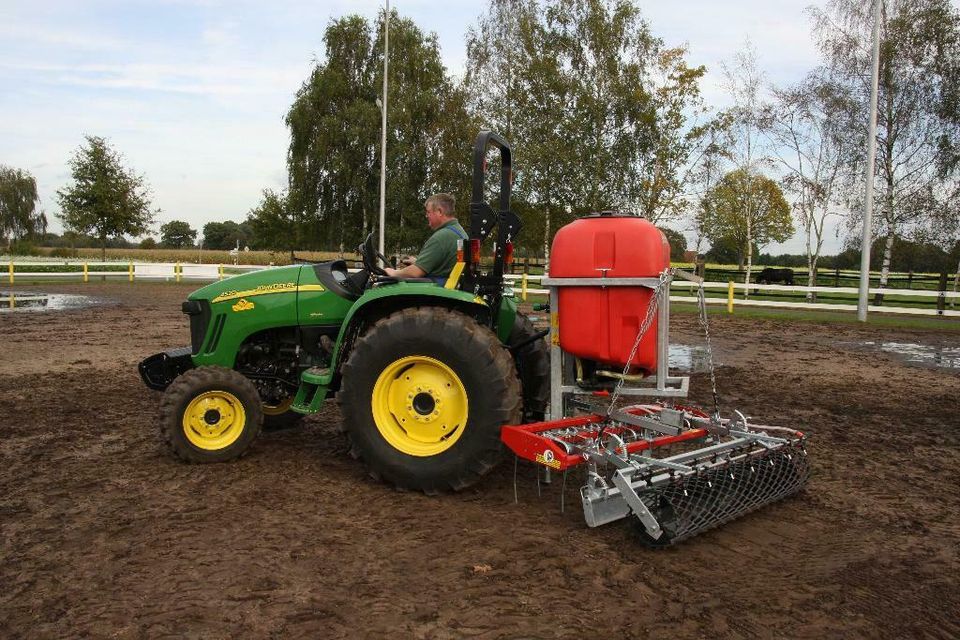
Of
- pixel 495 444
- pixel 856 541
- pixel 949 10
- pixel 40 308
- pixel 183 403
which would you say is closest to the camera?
pixel 856 541

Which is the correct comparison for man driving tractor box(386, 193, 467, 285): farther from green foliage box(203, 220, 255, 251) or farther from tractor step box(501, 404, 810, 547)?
green foliage box(203, 220, 255, 251)

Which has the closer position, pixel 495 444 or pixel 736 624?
pixel 736 624

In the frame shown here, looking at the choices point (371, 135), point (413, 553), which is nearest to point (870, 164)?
point (413, 553)

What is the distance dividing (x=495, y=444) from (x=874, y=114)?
16380mm

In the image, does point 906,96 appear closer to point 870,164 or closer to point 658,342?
point 870,164

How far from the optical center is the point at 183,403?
4.55 m

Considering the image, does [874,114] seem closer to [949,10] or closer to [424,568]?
[949,10]

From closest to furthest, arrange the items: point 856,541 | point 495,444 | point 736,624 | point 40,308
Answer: point 736,624 → point 856,541 → point 495,444 → point 40,308

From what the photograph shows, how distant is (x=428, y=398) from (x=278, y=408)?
179 cm

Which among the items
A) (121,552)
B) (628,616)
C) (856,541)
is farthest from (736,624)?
(121,552)

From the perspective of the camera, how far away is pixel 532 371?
499 cm

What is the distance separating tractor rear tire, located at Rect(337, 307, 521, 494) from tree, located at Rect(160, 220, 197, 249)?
92.3 metres

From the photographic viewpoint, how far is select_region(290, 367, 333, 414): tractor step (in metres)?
4.59

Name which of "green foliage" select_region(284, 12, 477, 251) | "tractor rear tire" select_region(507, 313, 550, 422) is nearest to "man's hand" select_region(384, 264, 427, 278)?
"tractor rear tire" select_region(507, 313, 550, 422)
